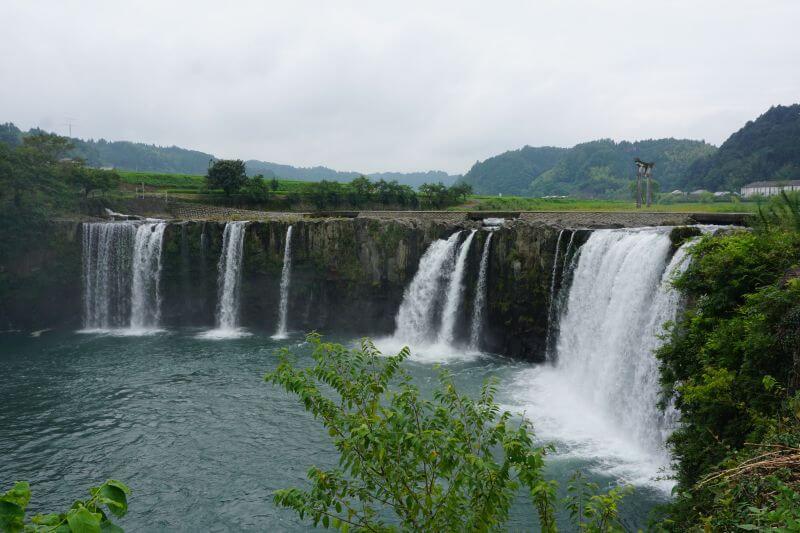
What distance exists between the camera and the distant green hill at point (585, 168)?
116 meters

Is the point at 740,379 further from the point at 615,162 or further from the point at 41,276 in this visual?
the point at 615,162

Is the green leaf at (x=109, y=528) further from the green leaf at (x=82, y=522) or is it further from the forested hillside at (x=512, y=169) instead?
the forested hillside at (x=512, y=169)

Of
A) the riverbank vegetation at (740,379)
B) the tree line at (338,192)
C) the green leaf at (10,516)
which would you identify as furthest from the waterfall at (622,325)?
the tree line at (338,192)

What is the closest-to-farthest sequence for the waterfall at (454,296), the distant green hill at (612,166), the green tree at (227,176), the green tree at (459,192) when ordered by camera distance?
the waterfall at (454,296)
the green tree at (227,176)
the green tree at (459,192)
the distant green hill at (612,166)

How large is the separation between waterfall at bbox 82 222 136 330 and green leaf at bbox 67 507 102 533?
36713mm

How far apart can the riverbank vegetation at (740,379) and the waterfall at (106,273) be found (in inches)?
1350

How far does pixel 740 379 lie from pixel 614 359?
9590 mm

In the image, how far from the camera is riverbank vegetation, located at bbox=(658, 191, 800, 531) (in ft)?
18.7

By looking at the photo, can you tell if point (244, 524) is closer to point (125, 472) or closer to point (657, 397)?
point (125, 472)

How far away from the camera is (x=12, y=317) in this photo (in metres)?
35.8

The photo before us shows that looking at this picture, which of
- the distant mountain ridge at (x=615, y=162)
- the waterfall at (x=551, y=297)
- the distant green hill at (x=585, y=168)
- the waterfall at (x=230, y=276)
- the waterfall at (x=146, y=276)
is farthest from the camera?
the distant green hill at (x=585, y=168)

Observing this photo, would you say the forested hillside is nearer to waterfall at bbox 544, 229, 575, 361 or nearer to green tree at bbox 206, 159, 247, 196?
green tree at bbox 206, 159, 247, 196

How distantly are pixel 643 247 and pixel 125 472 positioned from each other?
61.3 ft

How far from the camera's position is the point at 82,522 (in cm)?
273
